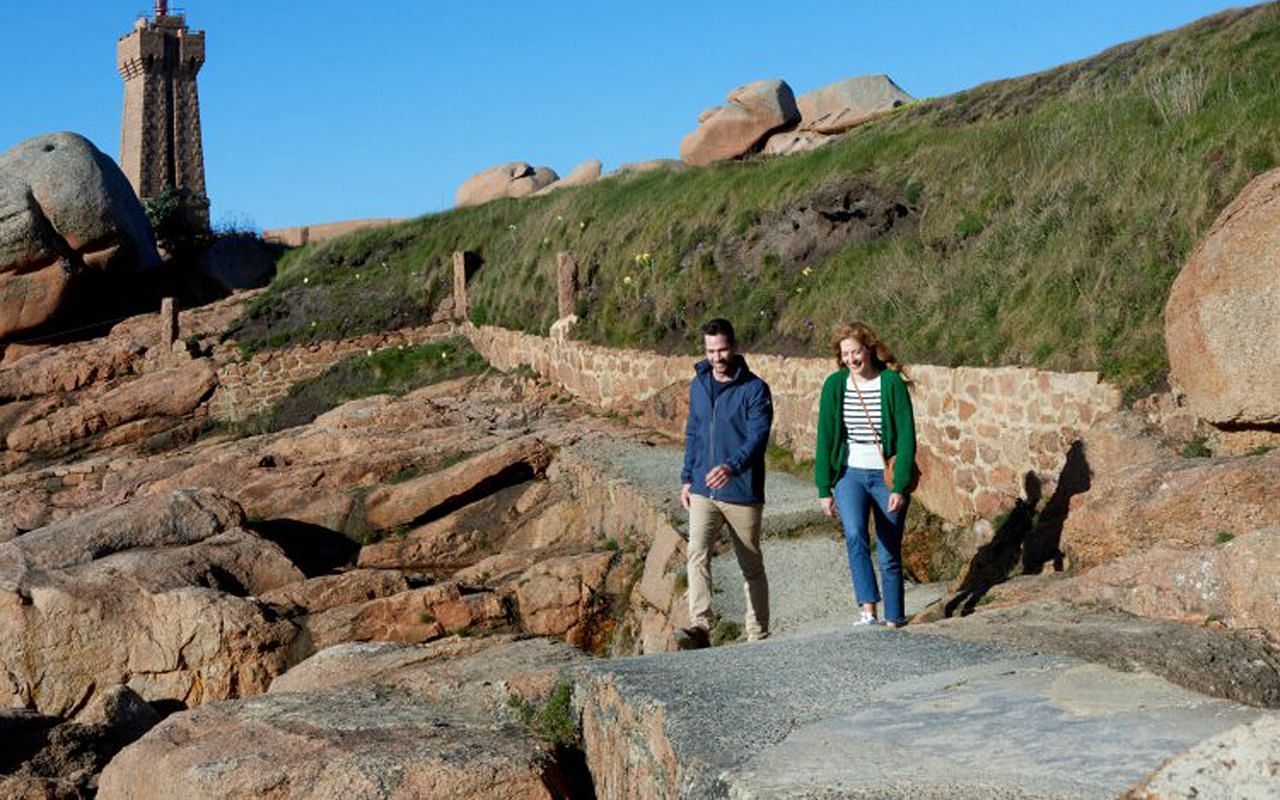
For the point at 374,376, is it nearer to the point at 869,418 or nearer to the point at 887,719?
the point at 869,418

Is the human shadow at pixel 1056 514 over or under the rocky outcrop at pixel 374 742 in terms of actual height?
over

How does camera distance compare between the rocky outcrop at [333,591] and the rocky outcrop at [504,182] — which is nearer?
the rocky outcrop at [333,591]

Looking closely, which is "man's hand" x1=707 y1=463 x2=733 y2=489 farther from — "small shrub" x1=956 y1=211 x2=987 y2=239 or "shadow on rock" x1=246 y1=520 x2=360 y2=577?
"shadow on rock" x1=246 y1=520 x2=360 y2=577

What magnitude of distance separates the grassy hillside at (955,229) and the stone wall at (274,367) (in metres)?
0.40

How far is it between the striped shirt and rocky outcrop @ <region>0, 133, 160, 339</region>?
86.9ft

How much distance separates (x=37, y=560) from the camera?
13.1 meters

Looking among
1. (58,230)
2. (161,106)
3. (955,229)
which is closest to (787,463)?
(955,229)

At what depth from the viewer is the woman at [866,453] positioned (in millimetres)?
8016

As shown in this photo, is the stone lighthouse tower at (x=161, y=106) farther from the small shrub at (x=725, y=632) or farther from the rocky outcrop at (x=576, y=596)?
the small shrub at (x=725, y=632)

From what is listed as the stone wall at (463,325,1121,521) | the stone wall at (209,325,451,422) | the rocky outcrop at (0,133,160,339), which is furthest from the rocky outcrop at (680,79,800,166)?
the stone wall at (463,325,1121,521)

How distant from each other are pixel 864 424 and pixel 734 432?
0.69 m

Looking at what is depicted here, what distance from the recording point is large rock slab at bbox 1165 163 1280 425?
333 inches

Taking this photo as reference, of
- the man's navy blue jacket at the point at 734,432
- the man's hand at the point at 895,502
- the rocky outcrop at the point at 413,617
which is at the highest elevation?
the man's navy blue jacket at the point at 734,432

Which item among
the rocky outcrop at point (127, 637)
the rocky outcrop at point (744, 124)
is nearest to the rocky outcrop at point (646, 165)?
the rocky outcrop at point (744, 124)
